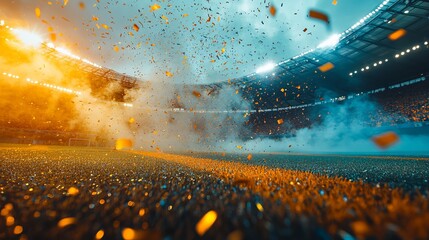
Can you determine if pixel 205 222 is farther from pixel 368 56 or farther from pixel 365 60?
pixel 365 60

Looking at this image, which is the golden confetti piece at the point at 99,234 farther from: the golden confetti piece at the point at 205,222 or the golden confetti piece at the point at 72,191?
the golden confetti piece at the point at 72,191

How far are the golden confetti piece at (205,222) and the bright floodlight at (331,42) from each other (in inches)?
927

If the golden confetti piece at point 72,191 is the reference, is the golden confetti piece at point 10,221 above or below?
above

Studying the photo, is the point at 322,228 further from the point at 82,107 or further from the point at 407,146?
the point at 82,107

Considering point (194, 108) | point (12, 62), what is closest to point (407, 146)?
point (194, 108)

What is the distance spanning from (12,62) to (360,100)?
141 feet

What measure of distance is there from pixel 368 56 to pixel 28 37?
36.0 meters

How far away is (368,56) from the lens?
22938mm

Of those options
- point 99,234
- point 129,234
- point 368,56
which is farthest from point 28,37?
point 368,56

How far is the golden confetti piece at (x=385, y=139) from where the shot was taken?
2745 centimetres

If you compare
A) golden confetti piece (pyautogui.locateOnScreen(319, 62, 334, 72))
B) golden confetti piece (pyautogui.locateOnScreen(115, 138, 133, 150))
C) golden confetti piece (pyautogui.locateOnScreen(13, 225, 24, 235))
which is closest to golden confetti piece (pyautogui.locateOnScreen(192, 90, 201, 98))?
golden confetti piece (pyautogui.locateOnScreen(115, 138, 133, 150))

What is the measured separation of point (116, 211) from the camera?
240 centimetres

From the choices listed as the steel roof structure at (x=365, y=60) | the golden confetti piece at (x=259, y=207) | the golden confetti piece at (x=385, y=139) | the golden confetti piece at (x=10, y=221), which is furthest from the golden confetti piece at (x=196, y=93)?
the golden confetti piece at (x=10, y=221)

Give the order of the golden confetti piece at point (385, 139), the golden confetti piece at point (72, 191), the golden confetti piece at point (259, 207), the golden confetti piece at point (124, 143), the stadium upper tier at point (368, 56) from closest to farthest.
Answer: the golden confetti piece at point (259, 207)
the golden confetti piece at point (72, 191)
the stadium upper tier at point (368, 56)
the golden confetti piece at point (385, 139)
the golden confetti piece at point (124, 143)
